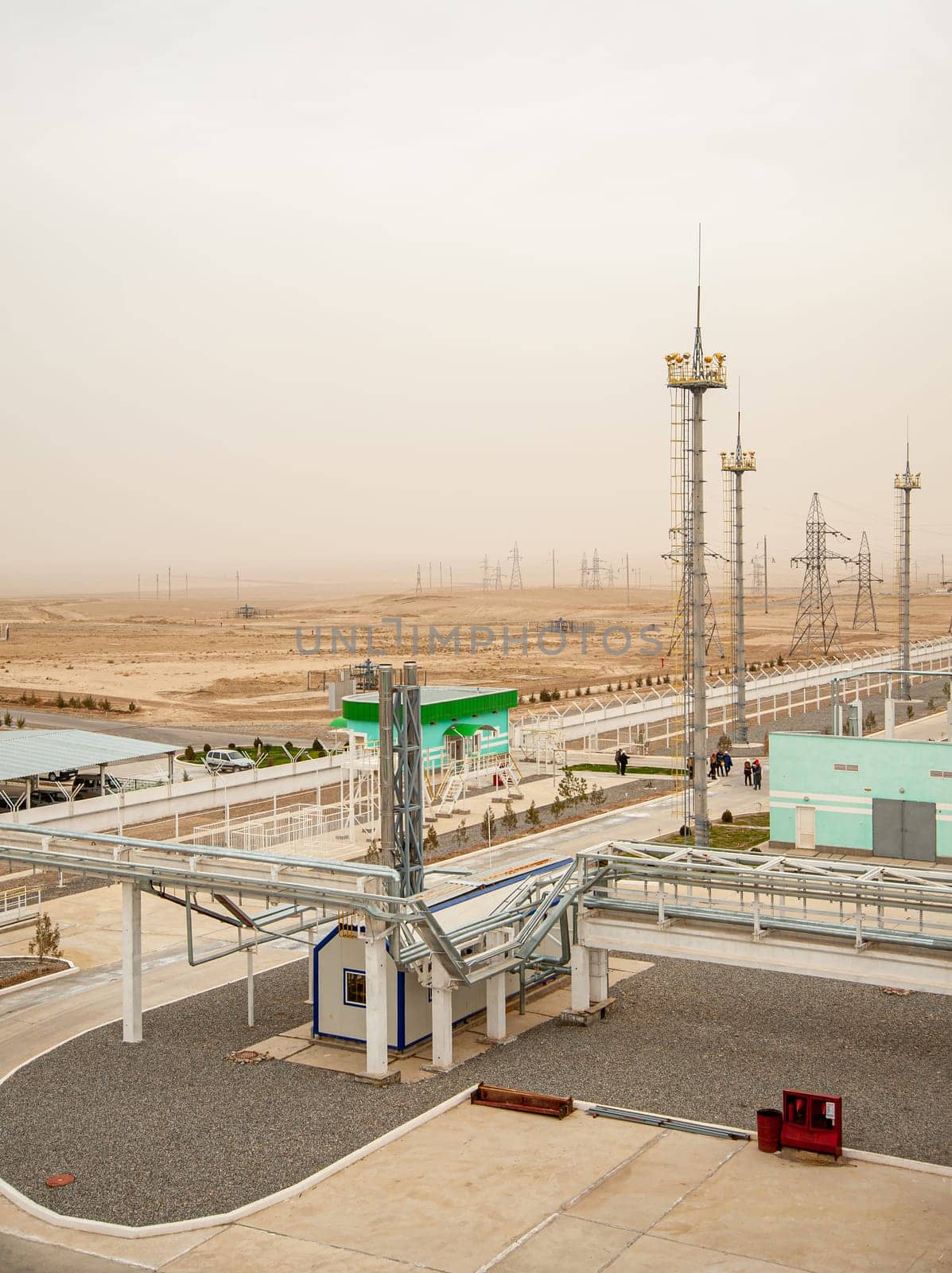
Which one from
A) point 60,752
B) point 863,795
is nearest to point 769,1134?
point 863,795

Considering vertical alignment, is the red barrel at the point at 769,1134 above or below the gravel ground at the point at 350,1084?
above

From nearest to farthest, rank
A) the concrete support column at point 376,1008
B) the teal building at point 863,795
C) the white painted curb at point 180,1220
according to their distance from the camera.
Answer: the white painted curb at point 180,1220 < the concrete support column at point 376,1008 < the teal building at point 863,795

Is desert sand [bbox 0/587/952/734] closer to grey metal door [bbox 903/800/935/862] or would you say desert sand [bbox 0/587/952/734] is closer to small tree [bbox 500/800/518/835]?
small tree [bbox 500/800/518/835]

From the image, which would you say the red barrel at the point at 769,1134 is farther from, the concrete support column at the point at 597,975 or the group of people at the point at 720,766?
the group of people at the point at 720,766

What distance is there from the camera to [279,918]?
22625mm

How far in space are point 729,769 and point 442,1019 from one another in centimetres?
3021

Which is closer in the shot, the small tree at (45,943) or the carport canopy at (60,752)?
the small tree at (45,943)

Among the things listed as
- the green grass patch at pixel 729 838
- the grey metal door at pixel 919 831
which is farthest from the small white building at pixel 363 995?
the grey metal door at pixel 919 831

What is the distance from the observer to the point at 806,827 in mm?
35719

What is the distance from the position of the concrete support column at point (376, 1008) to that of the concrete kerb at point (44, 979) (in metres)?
8.15

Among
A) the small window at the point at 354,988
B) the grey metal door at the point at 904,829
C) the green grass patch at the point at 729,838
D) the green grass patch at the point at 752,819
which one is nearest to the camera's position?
the small window at the point at 354,988

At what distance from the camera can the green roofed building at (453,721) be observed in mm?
42344

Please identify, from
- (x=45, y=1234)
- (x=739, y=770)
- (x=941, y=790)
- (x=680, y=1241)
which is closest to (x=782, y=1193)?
(x=680, y=1241)

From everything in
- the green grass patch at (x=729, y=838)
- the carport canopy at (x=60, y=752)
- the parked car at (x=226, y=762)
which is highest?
the carport canopy at (x=60, y=752)
